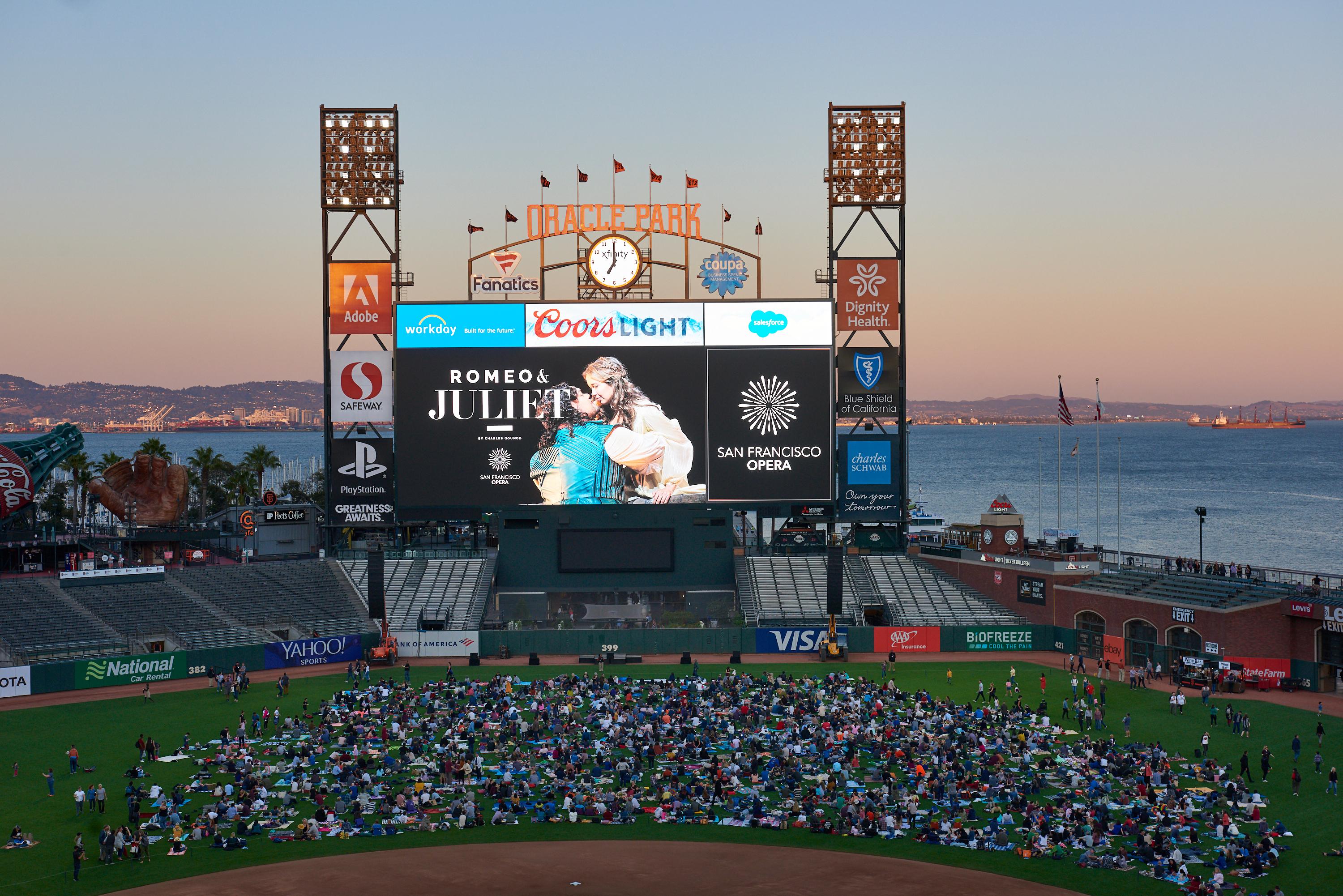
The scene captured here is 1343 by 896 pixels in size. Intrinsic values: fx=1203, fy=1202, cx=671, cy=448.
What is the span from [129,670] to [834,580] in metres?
38.3

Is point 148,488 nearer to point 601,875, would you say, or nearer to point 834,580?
point 834,580

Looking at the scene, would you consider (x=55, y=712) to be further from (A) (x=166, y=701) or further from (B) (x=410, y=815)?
(B) (x=410, y=815)

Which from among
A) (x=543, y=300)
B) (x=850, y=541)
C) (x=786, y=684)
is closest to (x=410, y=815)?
(x=786, y=684)

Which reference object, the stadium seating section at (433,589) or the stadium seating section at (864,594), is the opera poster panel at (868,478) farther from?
the stadium seating section at (433,589)

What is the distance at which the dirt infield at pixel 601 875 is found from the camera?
1294 inches

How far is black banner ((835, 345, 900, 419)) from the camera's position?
72.9 m

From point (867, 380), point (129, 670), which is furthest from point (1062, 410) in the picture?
point (129, 670)

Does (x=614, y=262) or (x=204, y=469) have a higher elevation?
(x=614, y=262)

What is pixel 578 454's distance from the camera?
69812 millimetres

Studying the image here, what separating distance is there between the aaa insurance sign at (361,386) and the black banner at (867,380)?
2723 cm

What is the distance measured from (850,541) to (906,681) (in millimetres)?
17931

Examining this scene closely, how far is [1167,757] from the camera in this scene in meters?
44.4

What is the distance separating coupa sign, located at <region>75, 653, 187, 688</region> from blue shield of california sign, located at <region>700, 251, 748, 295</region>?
35914mm

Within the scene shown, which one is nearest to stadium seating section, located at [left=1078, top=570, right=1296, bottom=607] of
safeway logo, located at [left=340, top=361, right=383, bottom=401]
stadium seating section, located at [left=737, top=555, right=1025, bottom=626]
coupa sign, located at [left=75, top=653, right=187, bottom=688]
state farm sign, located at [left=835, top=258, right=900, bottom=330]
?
stadium seating section, located at [left=737, top=555, right=1025, bottom=626]
